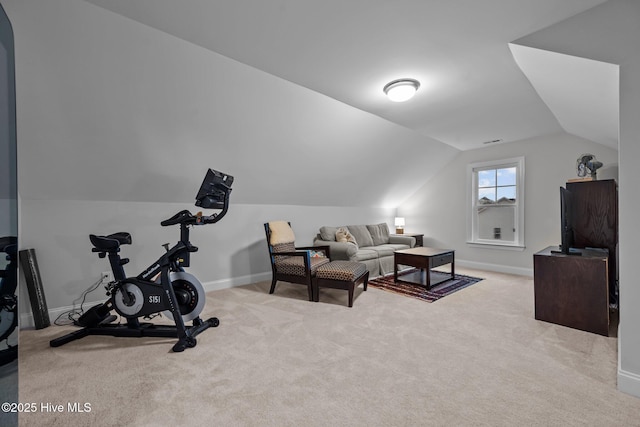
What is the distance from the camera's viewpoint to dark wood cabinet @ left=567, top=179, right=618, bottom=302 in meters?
3.04

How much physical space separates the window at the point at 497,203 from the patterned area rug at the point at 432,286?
3.88 feet

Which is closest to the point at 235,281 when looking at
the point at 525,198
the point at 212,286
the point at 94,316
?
the point at 212,286

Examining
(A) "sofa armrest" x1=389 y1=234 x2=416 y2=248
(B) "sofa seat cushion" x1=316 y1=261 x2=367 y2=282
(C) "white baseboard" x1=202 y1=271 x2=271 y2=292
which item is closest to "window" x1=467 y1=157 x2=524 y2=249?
(A) "sofa armrest" x1=389 y1=234 x2=416 y2=248

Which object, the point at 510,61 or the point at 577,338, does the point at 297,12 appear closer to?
the point at 510,61

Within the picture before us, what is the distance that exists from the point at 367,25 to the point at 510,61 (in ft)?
4.56

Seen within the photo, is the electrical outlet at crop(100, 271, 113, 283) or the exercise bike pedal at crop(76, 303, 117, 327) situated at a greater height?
the electrical outlet at crop(100, 271, 113, 283)

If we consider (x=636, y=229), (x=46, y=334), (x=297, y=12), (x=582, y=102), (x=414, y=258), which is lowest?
(x=46, y=334)

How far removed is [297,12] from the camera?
1803mm

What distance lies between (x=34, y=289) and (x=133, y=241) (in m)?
0.89

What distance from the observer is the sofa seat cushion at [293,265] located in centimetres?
346

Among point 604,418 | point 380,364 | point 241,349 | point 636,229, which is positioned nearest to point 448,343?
point 380,364

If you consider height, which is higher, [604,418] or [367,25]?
[367,25]

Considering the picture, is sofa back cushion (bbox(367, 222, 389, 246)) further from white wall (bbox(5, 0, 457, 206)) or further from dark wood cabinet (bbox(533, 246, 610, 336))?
dark wood cabinet (bbox(533, 246, 610, 336))

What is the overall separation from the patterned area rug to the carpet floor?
68 cm
